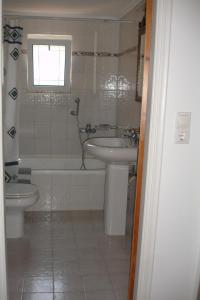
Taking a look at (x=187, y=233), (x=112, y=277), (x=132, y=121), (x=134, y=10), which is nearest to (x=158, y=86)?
(x=187, y=233)

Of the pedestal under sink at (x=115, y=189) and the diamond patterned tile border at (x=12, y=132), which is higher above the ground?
the diamond patterned tile border at (x=12, y=132)

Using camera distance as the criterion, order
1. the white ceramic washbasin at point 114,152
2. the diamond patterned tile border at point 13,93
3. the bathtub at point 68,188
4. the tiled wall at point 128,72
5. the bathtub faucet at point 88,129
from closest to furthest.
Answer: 1. the white ceramic washbasin at point 114,152
2. the diamond patterned tile border at point 13,93
3. the tiled wall at point 128,72
4. the bathtub at point 68,188
5. the bathtub faucet at point 88,129

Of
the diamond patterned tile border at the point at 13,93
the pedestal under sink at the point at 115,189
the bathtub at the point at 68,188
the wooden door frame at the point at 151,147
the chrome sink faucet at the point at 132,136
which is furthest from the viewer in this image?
the bathtub at the point at 68,188

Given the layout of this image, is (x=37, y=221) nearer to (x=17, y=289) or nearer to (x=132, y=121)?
(x=17, y=289)

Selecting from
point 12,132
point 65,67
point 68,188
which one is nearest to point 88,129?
point 65,67

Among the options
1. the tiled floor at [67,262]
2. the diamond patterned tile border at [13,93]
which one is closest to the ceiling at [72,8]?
the diamond patterned tile border at [13,93]

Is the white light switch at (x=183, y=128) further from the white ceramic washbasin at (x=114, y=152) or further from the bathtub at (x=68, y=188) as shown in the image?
the bathtub at (x=68, y=188)

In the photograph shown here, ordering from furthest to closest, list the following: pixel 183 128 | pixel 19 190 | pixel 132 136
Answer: pixel 19 190 < pixel 132 136 < pixel 183 128

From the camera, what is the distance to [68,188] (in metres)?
3.74

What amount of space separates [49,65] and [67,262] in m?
2.63

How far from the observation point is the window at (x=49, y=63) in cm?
427

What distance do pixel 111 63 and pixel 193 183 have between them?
3.01 meters

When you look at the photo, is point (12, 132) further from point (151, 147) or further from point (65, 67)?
point (151, 147)

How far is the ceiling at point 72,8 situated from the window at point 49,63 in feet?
0.96
